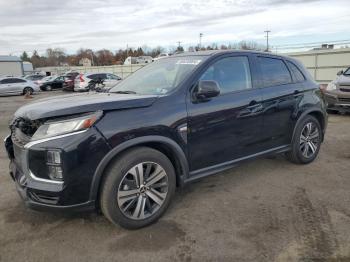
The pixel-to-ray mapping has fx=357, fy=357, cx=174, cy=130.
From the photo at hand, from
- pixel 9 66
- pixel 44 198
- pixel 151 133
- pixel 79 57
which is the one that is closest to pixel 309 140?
pixel 151 133

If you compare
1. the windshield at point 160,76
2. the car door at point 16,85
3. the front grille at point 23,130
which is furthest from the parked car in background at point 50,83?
the front grille at point 23,130

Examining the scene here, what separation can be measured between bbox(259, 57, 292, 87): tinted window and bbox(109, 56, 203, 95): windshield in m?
1.07

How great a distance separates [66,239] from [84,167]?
2.64ft

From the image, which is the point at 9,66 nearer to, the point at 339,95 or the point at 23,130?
the point at 339,95

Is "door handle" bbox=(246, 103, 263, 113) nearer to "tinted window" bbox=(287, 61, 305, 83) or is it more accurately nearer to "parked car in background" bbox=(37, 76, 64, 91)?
"tinted window" bbox=(287, 61, 305, 83)

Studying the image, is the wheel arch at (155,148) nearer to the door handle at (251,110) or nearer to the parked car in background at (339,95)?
the door handle at (251,110)

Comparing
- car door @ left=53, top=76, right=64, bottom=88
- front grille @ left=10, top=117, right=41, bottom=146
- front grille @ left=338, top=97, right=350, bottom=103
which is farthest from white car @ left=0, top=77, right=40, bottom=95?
front grille @ left=10, top=117, right=41, bottom=146

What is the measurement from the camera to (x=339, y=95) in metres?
10.5

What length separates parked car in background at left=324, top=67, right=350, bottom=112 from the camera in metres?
10.4

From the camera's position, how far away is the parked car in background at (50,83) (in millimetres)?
31312

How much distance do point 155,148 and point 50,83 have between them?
30.0m

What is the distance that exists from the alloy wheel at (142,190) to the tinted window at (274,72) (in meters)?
2.09

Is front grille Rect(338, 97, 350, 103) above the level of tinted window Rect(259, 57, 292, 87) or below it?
below

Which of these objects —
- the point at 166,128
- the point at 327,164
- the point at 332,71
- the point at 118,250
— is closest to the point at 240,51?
the point at 166,128
